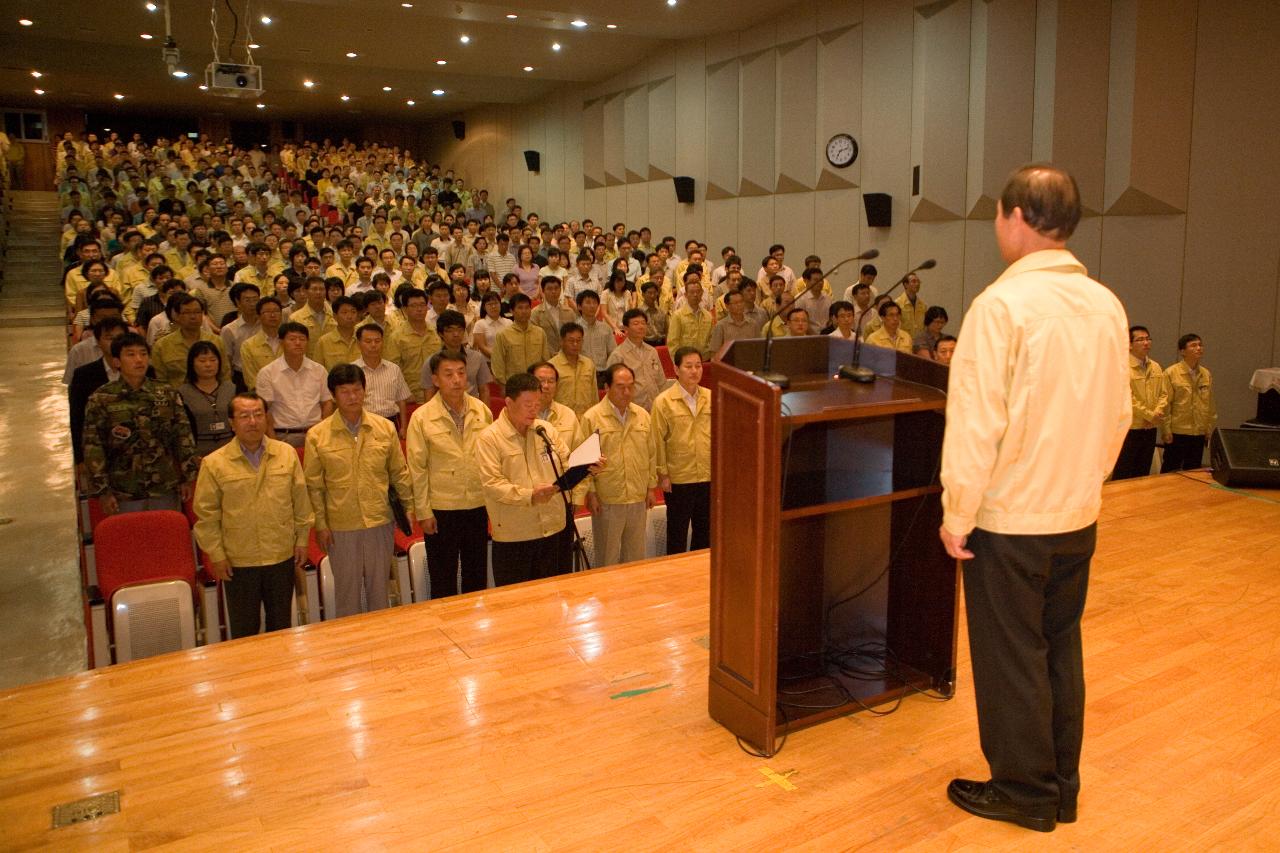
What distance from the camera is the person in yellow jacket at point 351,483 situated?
3930mm

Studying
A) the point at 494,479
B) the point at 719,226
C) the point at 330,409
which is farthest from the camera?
the point at 719,226

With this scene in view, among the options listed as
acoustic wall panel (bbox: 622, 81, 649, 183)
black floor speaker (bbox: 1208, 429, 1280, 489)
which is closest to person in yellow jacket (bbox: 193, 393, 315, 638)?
black floor speaker (bbox: 1208, 429, 1280, 489)

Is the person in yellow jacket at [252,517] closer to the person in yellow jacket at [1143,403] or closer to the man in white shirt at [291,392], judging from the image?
the man in white shirt at [291,392]

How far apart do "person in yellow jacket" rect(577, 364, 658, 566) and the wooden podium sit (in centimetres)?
195

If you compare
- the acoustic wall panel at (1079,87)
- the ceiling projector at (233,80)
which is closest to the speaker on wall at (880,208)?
the acoustic wall panel at (1079,87)

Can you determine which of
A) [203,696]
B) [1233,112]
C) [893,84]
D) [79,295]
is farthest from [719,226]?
[203,696]

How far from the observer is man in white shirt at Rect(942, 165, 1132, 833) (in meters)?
1.90

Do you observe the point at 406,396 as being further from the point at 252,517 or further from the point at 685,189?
the point at 685,189

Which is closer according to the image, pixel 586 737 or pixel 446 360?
pixel 586 737

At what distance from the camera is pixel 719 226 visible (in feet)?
39.6

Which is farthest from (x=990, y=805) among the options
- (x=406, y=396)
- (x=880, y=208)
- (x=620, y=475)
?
(x=880, y=208)

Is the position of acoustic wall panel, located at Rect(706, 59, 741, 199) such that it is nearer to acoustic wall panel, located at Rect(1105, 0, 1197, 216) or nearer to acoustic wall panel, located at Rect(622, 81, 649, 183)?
acoustic wall panel, located at Rect(622, 81, 649, 183)

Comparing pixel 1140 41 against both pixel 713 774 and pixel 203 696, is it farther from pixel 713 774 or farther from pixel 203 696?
pixel 203 696

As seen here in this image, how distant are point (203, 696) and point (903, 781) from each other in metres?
1.97
